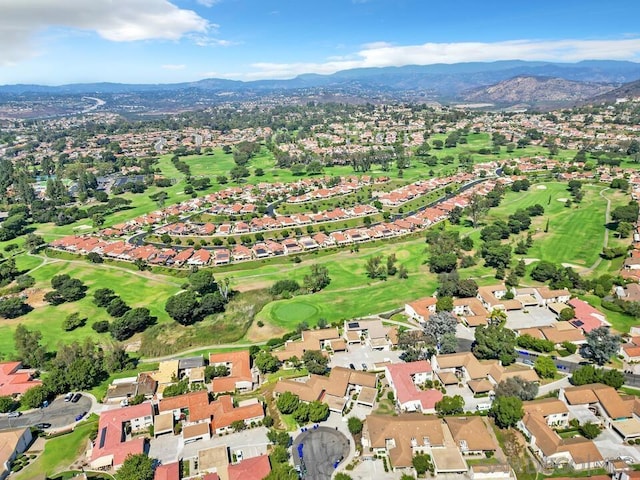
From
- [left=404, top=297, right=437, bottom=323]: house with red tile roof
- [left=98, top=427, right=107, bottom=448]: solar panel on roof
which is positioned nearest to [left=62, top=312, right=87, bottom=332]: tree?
[left=98, top=427, right=107, bottom=448]: solar panel on roof

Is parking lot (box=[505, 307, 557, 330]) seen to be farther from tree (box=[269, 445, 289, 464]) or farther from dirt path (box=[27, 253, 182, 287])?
dirt path (box=[27, 253, 182, 287])

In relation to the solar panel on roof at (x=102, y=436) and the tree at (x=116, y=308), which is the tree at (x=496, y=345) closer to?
the solar panel on roof at (x=102, y=436)

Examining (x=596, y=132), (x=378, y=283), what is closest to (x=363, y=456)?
(x=378, y=283)

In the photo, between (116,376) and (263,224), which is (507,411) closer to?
(116,376)

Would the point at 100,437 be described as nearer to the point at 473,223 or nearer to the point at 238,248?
the point at 238,248

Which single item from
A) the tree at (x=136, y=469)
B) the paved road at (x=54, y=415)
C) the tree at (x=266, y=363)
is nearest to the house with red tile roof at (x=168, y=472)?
the tree at (x=136, y=469)

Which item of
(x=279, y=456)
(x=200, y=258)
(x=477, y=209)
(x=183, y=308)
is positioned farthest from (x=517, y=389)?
(x=477, y=209)
